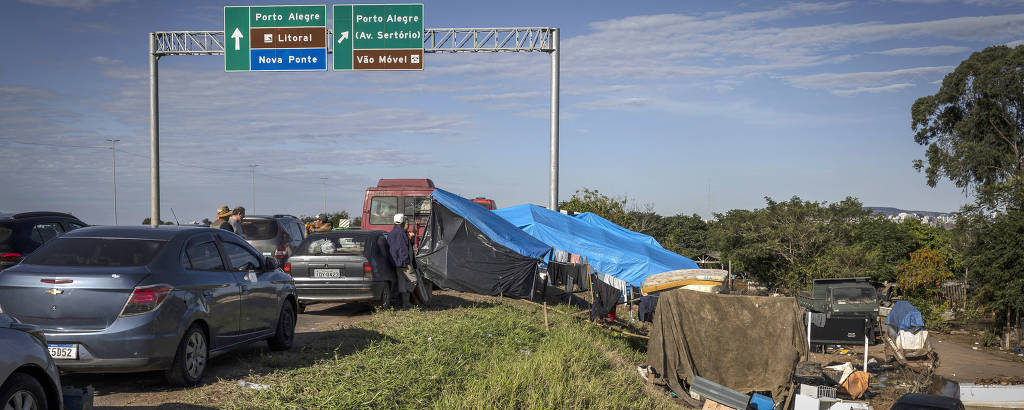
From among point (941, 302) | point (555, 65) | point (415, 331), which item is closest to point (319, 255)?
point (415, 331)

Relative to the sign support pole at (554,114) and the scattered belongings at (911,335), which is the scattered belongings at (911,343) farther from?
the sign support pole at (554,114)

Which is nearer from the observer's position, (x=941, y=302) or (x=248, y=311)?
(x=248, y=311)

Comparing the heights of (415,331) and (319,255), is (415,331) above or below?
below

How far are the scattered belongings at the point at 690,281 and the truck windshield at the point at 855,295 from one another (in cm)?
1251

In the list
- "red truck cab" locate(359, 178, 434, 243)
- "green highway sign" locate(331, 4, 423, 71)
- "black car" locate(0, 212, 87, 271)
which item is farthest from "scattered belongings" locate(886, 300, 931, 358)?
"black car" locate(0, 212, 87, 271)

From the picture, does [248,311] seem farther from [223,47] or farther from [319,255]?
[223,47]

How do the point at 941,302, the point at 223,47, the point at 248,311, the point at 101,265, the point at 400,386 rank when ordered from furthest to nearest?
the point at 941,302 < the point at 223,47 < the point at 248,311 < the point at 400,386 < the point at 101,265

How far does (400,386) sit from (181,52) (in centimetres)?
1684

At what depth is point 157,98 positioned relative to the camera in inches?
851

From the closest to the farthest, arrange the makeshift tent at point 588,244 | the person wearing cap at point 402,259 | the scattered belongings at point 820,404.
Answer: the person wearing cap at point 402,259 → the scattered belongings at point 820,404 → the makeshift tent at point 588,244

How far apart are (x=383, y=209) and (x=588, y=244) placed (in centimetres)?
713

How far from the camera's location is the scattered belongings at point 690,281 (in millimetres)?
18141

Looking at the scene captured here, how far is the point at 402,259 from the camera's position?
44.4ft

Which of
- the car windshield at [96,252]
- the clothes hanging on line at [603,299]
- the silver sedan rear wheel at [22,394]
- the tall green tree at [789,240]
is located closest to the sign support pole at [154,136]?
the clothes hanging on line at [603,299]
